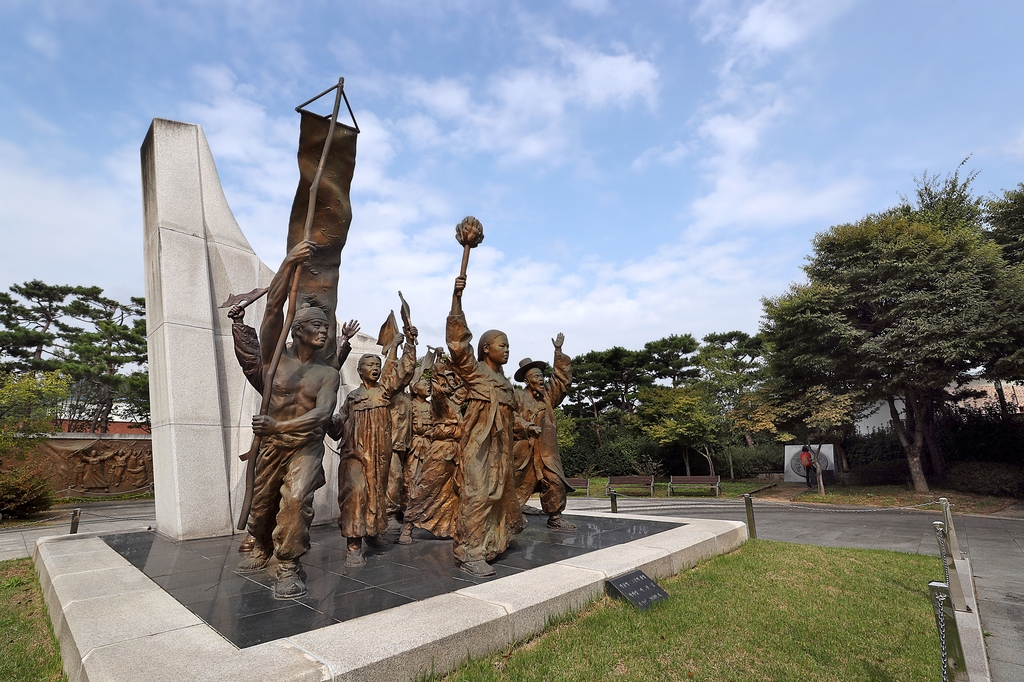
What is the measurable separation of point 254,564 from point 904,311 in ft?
61.1

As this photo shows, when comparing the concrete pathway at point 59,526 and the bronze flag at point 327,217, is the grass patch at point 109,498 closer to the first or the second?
the concrete pathway at point 59,526

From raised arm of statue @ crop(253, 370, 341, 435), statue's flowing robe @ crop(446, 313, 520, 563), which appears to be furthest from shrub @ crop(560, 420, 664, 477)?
raised arm of statue @ crop(253, 370, 341, 435)

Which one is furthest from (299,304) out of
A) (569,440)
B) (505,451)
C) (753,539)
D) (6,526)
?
(569,440)

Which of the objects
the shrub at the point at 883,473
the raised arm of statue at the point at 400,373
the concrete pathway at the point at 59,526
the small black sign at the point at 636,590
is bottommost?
the shrub at the point at 883,473

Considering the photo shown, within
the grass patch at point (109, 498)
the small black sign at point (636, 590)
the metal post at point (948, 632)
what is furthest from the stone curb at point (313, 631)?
the grass patch at point (109, 498)

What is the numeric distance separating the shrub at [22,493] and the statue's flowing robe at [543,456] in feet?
39.2

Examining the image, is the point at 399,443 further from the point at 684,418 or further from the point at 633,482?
the point at 684,418

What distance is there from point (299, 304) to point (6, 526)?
1021 centimetres

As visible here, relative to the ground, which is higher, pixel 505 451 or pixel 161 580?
pixel 505 451

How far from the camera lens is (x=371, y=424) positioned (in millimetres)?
5871

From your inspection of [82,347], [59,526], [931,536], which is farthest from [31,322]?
[931,536]

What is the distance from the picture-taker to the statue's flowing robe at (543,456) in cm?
703

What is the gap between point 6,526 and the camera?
37.8 feet

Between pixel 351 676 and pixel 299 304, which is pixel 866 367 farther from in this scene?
pixel 351 676
